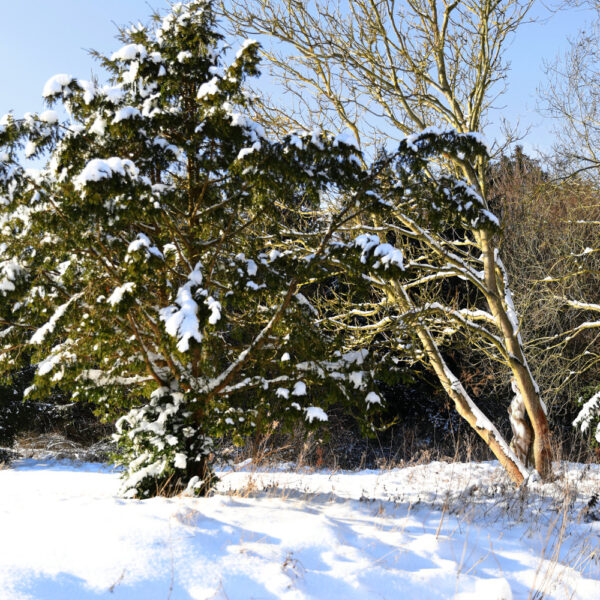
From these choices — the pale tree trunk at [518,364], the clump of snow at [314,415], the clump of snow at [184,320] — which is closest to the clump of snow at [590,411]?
the pale tree trunk at [518,364]

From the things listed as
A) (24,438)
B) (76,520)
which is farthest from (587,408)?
(24,438)

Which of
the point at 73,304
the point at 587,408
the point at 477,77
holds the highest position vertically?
the point at 477,77

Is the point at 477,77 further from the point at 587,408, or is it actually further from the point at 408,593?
the point at 408,593

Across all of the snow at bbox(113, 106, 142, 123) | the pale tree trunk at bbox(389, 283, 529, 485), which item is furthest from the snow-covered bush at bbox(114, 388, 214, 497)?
the pale tree trunk at bbox(389, 283, 529, 485)

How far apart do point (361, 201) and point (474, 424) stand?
15.7 feet

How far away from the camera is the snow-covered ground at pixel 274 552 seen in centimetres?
227

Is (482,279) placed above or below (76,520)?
above

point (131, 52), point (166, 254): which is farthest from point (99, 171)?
point (166, 254)

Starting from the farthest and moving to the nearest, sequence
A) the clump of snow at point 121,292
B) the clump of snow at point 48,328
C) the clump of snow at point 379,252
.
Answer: the clump of snow at point 48,328 → the clump of snow at point 379,252 → the clump of snow at point 121,292

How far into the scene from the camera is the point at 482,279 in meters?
7.67

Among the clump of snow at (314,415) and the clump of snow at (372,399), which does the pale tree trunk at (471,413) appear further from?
the clump of snow at (314,415)

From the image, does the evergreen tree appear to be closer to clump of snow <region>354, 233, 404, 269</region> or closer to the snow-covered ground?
clump of snow <region>354, 233, 404, 269</region>

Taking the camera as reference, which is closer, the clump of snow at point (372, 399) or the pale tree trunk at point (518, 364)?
the clump of snow at point (372, 399)

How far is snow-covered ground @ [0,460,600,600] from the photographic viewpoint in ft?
7.45
